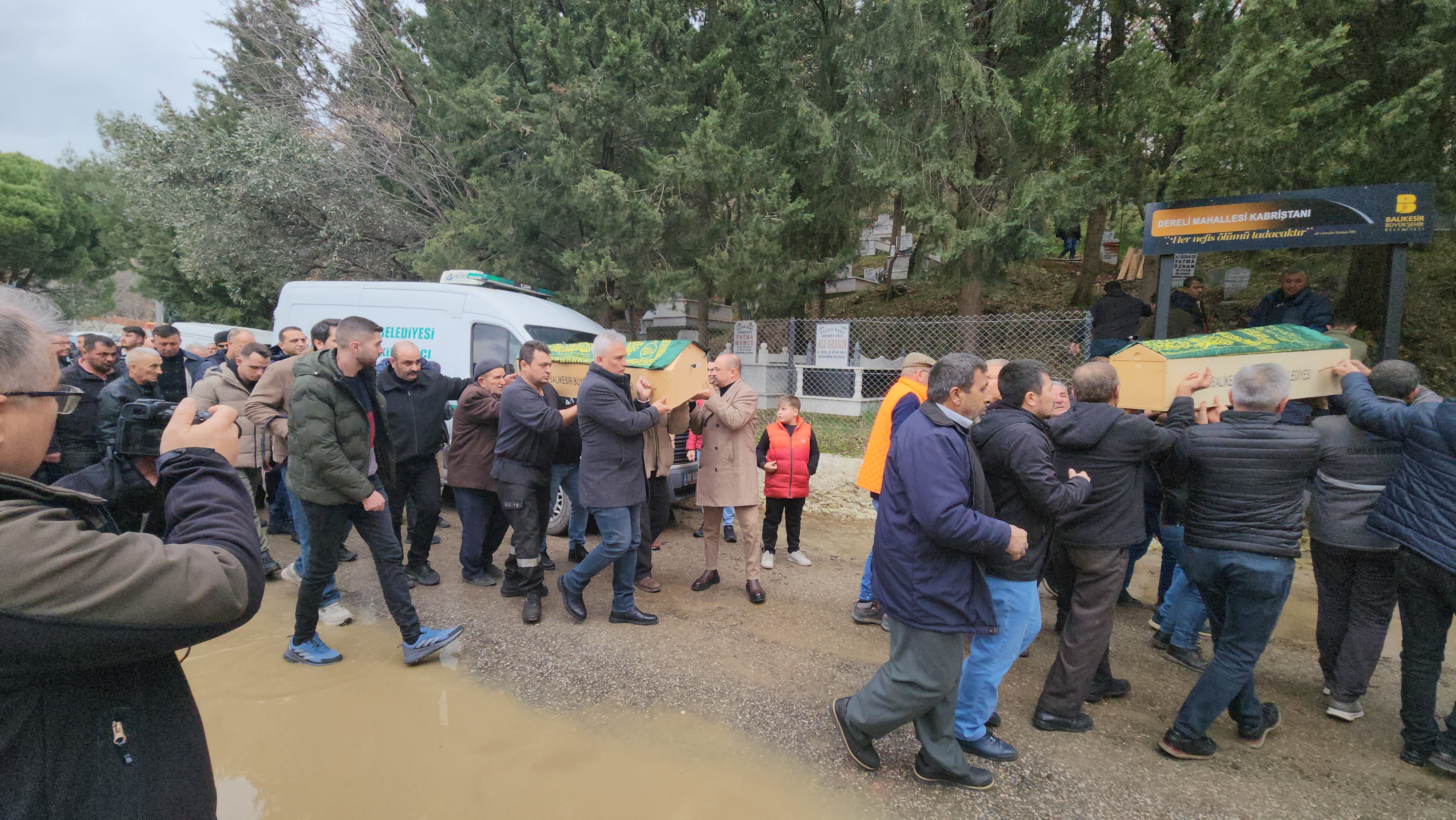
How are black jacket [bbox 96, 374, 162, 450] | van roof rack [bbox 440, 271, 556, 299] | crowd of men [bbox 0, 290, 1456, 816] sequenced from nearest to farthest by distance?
1. crowd of men [bbox 0, 290, 1456, 816]
2. black jacket [bbox 96, 374, 162, 450]
3. van roof rack [bbox 440, 271, 556, 299]

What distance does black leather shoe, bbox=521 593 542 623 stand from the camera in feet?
14.2

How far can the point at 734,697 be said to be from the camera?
3453mm

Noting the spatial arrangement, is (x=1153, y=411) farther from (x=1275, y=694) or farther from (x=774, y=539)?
(x=774, y=539)

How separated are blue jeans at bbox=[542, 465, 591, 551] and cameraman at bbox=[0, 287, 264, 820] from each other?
3419mm

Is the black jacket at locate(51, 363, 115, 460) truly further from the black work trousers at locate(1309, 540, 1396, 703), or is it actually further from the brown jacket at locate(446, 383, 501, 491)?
the black work trousers at locate(1309, 540, 1396, 703)

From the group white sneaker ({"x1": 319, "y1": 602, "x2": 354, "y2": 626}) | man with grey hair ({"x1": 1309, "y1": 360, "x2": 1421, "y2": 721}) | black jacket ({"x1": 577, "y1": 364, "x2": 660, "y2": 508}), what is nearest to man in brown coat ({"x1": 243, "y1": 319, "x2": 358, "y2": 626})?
white sneaker ({"x1": 319, "y1": 602, "x2": 354, "y2": 626})

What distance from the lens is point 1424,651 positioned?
3000mm

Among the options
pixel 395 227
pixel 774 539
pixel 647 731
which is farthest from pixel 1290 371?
pixel 395 227

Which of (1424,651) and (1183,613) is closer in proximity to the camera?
(1424,651)

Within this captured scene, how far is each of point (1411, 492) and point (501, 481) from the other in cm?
498

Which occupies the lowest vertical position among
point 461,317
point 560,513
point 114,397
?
point 560,513

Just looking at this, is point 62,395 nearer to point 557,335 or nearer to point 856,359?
point 557,335

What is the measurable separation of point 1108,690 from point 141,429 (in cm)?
424

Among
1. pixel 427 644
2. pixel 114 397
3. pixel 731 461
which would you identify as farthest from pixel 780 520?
pixel 114 397
